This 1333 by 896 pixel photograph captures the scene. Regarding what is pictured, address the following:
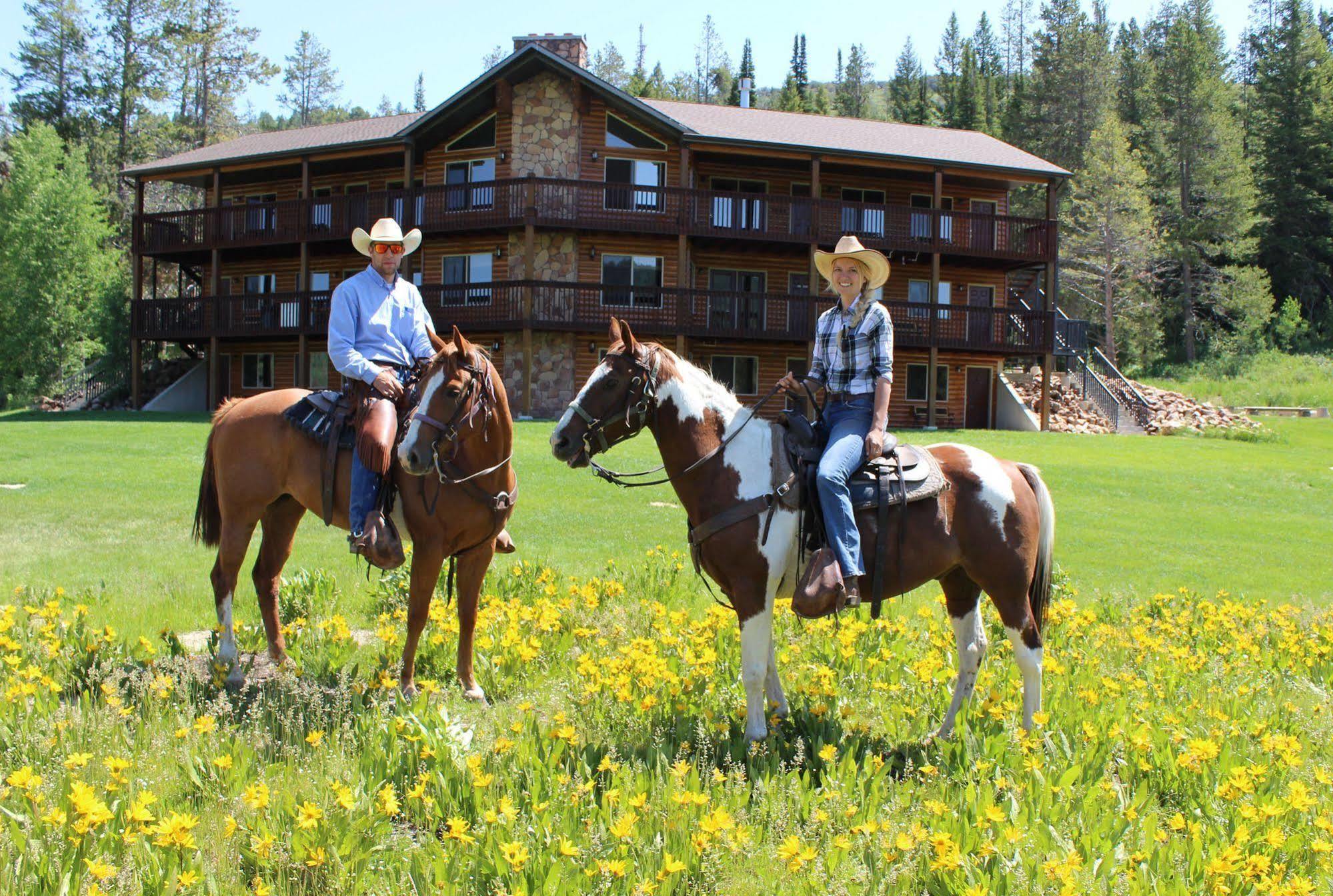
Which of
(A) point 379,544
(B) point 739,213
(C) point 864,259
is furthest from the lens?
(B) point 739,213

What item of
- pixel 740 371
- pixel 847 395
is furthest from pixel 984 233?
pixel 847 395

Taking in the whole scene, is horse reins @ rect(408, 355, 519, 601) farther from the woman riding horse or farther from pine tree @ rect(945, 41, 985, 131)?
pine tree @ rect(945, 41, 985, 131)

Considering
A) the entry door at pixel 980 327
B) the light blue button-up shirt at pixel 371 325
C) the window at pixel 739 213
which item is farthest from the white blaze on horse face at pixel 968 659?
the entry door at pixel 980 327

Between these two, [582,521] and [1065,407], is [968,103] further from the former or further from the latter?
[582,521]

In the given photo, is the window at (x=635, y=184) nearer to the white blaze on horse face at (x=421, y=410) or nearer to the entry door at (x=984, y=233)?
the entry door at (x=984, y=233)

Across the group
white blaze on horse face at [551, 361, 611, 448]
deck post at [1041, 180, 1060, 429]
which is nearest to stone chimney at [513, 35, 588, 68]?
deck post at [1041, 180, 1060, 429]

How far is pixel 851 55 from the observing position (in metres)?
126

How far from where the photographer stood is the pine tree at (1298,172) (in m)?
60.3

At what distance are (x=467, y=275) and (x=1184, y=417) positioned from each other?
1071 inches

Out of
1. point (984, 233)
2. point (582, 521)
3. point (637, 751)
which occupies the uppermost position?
point (984, 233)

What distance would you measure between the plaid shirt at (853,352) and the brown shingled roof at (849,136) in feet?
86.5

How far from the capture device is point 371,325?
712 centimetres

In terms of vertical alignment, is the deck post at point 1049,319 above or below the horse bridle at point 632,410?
above

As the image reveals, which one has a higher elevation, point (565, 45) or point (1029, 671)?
point (565, 45)
